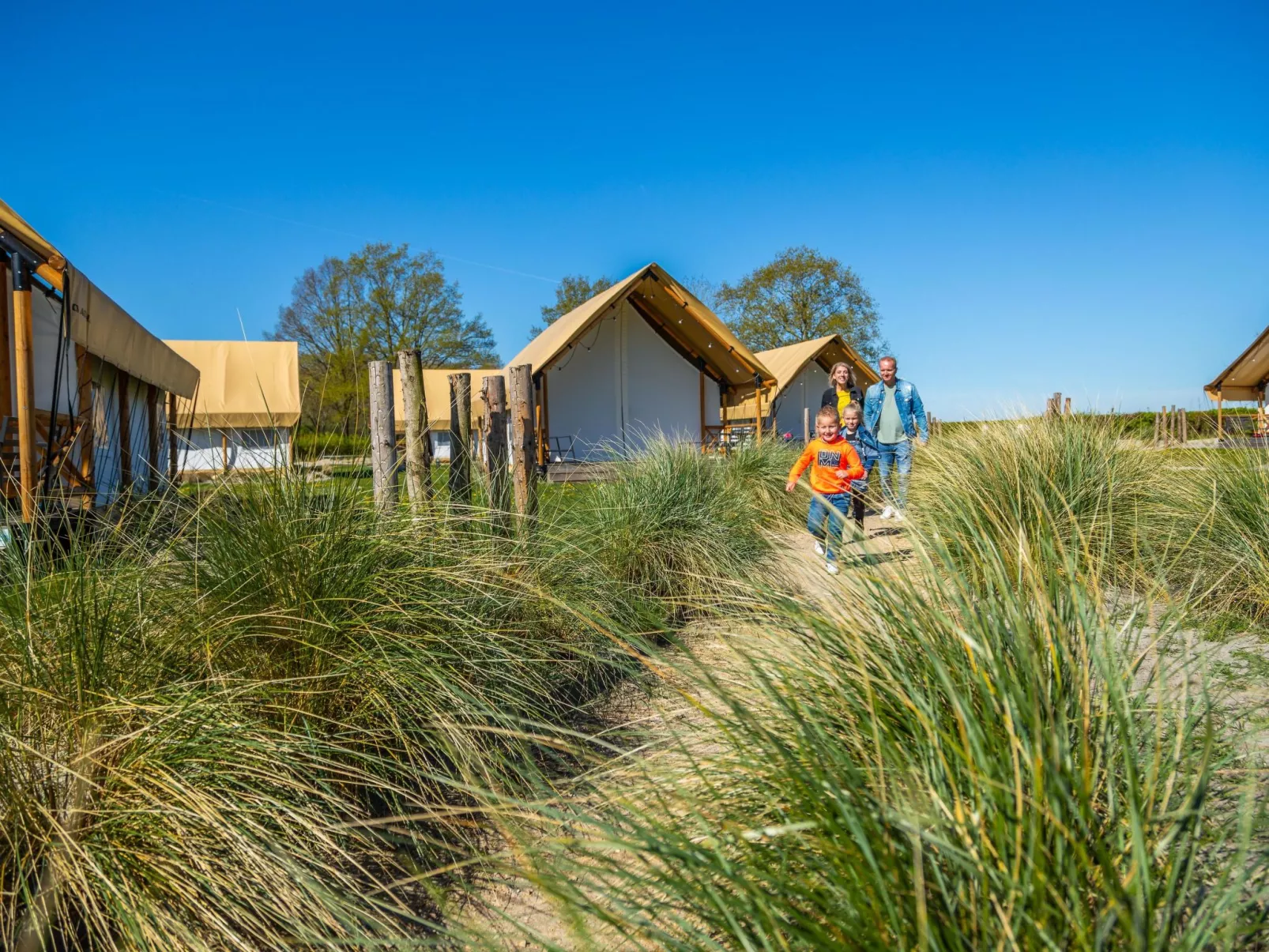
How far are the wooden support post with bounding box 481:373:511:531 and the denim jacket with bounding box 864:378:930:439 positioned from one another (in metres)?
4.09

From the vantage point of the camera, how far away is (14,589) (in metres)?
2.46

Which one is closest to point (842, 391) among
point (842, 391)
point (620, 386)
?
point (842, 391)

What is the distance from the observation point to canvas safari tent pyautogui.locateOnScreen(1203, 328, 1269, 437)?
66.3 feet

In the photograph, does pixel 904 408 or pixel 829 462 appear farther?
pixel 904 408

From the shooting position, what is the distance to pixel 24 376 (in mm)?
5801

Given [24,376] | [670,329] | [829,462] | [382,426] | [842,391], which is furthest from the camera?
[670,329]

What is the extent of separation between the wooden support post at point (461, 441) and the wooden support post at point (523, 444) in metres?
0.30

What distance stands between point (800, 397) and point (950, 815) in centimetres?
2713

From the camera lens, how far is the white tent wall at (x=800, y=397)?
27.1m

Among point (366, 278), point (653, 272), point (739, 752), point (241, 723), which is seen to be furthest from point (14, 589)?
point (366, 278)

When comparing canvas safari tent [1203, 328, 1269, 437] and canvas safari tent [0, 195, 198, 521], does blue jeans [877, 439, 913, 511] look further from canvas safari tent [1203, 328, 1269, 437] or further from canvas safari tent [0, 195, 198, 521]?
canvas safari tent [1203, 328, 1269, 437]

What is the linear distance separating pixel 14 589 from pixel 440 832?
1.57m

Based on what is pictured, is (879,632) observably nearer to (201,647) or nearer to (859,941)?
(859,941)

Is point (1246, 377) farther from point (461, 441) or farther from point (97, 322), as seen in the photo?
point (97, 322)
